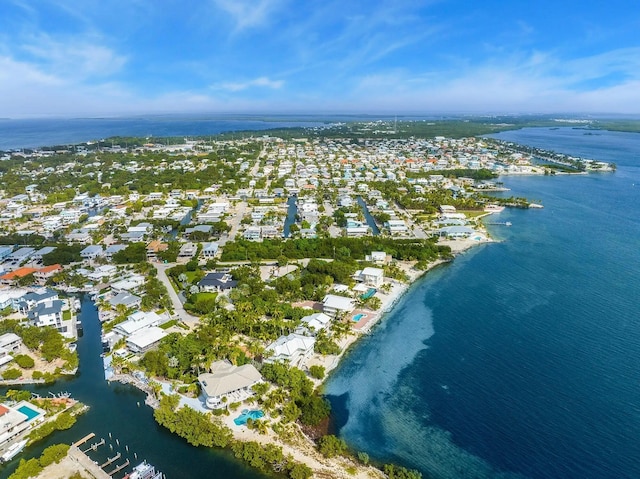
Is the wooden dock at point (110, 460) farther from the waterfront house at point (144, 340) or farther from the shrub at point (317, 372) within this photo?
the shrub at point (317, 372)

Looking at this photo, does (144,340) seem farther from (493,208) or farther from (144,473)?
(493,208)

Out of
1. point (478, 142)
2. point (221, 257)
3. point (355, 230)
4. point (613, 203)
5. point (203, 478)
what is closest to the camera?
point (203, 478)

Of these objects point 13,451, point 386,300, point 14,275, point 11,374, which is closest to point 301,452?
point 13,451

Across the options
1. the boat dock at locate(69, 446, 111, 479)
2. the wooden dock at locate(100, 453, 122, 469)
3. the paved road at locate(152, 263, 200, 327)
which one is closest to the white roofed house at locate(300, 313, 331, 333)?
the paved road at locate(152, 263, 200, 327)

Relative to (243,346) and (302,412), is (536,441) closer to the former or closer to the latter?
(302,412)

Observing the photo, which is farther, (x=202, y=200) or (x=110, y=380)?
(x=202, y=200)

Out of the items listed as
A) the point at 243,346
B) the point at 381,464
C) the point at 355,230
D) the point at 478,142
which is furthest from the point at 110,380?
the point at 478,142

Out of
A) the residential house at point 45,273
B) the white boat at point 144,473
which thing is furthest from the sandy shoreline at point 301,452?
the residential house at point 45,273
